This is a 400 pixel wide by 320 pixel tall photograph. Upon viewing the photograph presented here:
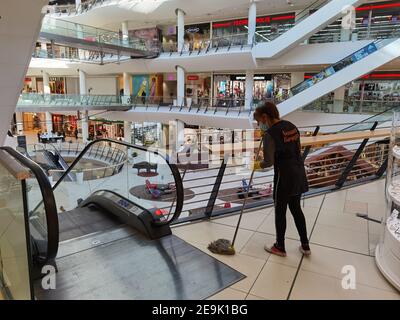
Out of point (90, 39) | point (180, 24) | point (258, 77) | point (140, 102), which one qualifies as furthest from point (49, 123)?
point (258, 77)

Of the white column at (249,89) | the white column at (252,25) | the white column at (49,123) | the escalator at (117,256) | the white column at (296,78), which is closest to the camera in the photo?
the escalator at (117,256)

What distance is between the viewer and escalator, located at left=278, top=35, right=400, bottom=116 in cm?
994

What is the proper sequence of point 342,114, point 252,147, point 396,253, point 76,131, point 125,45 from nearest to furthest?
point 396,253
point 252,147
point 342,114
point 125,45
point 76,131

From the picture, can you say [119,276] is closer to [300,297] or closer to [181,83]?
[300,297]

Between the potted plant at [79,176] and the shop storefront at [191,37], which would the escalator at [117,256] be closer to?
the potted plant at [79,176]

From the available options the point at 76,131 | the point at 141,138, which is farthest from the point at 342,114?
the point at 76,131

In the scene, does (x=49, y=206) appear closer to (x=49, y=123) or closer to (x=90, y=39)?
(x=90, y=39)

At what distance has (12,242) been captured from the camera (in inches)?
88.0

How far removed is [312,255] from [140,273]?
4.74 ft

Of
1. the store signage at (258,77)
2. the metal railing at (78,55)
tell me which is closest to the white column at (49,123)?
the metal railing at (78,55)

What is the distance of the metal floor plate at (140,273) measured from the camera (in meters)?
2.12

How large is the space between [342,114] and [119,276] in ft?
37.5

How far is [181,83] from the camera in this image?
1706 centimetres

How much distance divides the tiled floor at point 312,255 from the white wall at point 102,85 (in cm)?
2147
